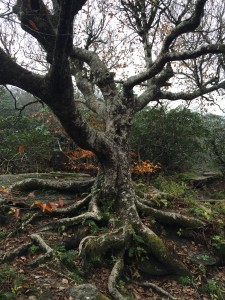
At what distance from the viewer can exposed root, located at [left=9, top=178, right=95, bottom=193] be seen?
326 inches

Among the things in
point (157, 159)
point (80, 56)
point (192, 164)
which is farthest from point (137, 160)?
point (80, 56)

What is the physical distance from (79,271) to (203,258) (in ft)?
9.84

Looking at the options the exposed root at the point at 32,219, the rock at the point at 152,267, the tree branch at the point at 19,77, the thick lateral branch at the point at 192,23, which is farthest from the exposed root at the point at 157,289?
the thick lateral branch at the point at 192,23

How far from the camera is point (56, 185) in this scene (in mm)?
8602

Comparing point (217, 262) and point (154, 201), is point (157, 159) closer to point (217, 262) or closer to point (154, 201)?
point (154, 201)

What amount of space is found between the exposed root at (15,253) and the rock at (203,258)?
3691 millimetres

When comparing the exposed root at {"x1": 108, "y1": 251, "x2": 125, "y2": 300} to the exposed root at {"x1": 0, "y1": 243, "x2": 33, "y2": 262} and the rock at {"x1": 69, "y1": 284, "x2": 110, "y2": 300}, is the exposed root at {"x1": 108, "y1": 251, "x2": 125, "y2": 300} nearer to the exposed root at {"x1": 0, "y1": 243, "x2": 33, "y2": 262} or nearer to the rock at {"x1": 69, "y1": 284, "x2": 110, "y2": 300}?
the rock at {"x1": 69, "y1": 284, "x2": 110, "y2": 300}

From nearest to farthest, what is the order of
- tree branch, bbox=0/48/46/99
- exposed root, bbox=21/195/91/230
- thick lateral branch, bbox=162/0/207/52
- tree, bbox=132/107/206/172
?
tree branch, bbox=0/48/46/99
thick lateral branch, bbox=162/0/207/52
exposed root, bbox=21/195/91/230
tree, bbox=132/107/206/172

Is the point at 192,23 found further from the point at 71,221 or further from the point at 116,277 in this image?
the point at 116,277

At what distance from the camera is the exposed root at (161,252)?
6371mm

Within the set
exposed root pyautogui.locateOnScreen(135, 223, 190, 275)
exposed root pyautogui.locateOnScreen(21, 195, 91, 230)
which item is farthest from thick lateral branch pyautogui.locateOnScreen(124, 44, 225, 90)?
exposed root pyautogui.locateOnScreen(135, 223, 190, 275)

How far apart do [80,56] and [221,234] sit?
21.3 ft

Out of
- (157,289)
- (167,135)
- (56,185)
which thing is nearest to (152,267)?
(157,289)

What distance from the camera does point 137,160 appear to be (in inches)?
511
